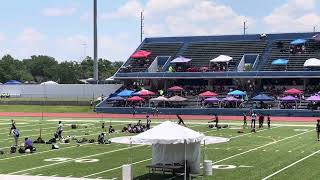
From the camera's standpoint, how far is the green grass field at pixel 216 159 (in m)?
22.7

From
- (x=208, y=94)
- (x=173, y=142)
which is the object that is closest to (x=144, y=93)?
(x=208, y=94)

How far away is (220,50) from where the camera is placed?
79938mm

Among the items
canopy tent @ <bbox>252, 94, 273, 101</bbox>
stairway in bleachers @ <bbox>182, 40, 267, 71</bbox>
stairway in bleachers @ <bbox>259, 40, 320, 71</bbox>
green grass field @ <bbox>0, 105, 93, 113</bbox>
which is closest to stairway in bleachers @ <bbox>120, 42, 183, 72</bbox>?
stairway in bleachers @ <bbox>182, 40, 267, 71</bbox>

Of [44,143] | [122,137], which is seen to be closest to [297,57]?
[122,137]

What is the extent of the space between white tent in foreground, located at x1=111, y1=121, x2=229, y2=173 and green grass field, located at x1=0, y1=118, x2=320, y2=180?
0.76m

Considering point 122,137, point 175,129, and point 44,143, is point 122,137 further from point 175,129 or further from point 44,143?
point 175,129

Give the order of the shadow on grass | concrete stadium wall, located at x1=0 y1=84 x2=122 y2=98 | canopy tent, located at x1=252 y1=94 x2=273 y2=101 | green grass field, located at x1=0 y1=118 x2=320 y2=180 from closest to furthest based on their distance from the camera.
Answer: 1. the shadow on grass
2. green grass field, located at x1=0 y1=118 x2=320 y2=180
3. canopy tent, located at x1=252 y1=94 x2=273 y2=101
4. concrete stadium wall, located at x1=0 y1=84 x2=122 y2=98

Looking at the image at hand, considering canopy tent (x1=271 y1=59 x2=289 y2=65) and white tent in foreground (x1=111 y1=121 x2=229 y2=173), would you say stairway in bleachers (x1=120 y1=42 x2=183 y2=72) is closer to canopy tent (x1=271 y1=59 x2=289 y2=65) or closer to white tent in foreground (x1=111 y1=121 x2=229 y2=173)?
canopy tent (x1=271 y1=59 x2=289 y2=65)

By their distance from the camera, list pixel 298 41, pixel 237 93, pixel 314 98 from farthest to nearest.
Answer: pixel 298 41 → pixel 237 93 → pixel 314 98

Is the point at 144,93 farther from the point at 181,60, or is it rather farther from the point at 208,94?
the point at 181,60

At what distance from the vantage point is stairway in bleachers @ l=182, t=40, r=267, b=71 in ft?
255

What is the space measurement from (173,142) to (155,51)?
64.2 metres

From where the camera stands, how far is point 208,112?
6556 cm

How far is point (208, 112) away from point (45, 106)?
23.4 m
